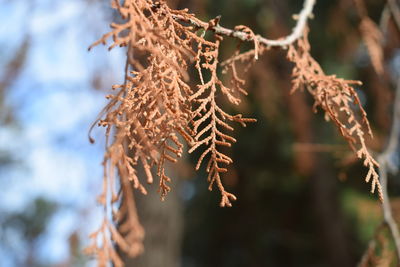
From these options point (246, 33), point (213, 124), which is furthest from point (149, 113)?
point (246, 33)

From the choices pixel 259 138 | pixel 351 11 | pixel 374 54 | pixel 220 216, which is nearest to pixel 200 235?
pixel 220 216

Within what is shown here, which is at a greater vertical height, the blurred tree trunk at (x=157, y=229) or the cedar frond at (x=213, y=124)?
the blurred tree trunk at (x=157, y=229)

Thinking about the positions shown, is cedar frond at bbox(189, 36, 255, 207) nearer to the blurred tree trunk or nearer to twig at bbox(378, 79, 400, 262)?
twig at bbox(378, 79, 400, 262)

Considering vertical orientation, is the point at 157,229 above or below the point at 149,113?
above

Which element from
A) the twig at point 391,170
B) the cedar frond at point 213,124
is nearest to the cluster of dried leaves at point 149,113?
the cedar frond at point 213,124

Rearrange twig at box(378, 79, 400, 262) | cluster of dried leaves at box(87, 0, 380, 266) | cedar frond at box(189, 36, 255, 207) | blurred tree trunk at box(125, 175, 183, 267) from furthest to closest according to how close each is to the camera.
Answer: blurred tree trunk at box(125, 175, 183, 267) → twig at box(378, 79, 400, 262) → cedar frond at box(189, 36, 255, 207) → cluster of dried leaves at box(87, 0, 380, 266)

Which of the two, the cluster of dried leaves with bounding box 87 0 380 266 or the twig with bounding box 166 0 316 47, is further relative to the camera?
Answer: the twig with bounding box 166 0 316 47

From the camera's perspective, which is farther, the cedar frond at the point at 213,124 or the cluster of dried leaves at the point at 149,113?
the cedar frond at the point at 213,124

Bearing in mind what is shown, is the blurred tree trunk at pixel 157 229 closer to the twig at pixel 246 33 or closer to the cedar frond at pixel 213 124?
the twig at pixel 246 33

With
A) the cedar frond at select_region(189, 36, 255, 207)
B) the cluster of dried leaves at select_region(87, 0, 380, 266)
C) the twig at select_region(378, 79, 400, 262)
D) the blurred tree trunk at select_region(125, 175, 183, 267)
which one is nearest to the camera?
the cluster of dried leaves at select_region(87, 0, 380, 266)

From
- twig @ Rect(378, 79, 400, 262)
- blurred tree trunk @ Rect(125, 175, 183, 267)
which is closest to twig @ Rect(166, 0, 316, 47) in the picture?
twig @ Rect(378, 79, 400, 262)

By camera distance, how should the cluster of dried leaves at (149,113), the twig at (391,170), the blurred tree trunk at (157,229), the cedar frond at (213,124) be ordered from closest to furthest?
the cluster of dried leaves at (149,113)
the cedar frond at (213,124)
the twig at (391,170)
the blurred tree trunk at (157,229)

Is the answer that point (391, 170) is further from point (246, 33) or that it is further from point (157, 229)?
point (157, 229)
